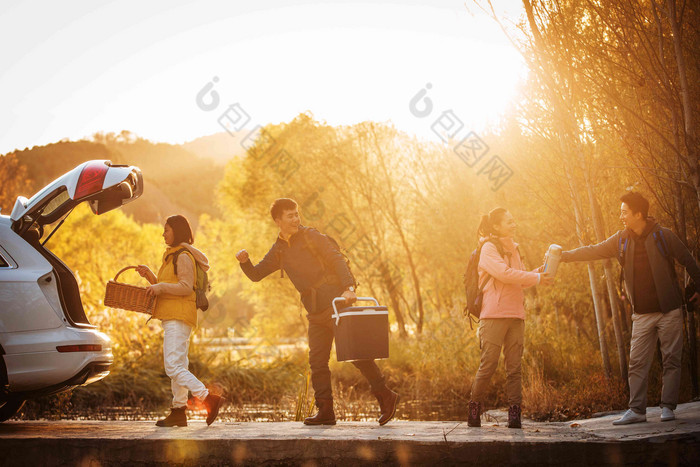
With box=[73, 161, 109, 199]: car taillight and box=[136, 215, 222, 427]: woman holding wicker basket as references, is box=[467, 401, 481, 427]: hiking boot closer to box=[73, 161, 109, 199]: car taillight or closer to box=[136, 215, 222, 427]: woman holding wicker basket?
box=[136, 215, 222, 427]: woman holding wicker basket

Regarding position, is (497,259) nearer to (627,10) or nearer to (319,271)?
(319,271)

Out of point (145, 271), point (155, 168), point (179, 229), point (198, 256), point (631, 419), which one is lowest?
point (631, 419)

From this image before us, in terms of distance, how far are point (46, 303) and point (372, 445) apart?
10.6 feet

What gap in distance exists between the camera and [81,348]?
6539 millimetres

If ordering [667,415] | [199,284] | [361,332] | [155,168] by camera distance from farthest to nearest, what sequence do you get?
[155,168], [199,284], [361,332], [667,415]

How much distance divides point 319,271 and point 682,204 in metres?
4.51

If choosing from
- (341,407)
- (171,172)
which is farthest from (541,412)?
(171,172)

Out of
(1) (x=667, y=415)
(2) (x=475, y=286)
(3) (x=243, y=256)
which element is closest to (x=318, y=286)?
(3) (x=243, y=256)

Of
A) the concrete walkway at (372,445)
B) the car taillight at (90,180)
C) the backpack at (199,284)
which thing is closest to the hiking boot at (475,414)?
the concrete walkway at (372,445)

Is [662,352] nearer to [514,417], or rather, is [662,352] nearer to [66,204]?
[514,417]

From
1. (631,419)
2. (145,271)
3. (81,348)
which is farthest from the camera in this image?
(145,271)

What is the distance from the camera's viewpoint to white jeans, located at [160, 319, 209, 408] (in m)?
6.76

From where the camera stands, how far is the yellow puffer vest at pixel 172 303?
6.88m

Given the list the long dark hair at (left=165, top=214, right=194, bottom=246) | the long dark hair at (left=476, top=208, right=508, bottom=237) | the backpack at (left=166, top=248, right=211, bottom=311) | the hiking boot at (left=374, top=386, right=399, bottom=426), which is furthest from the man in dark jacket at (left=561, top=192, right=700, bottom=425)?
the long dark hair at (left=165, top=214, right=194, bottom=246)
